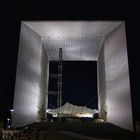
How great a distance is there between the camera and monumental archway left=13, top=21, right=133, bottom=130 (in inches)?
773

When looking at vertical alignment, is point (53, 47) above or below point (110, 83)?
above

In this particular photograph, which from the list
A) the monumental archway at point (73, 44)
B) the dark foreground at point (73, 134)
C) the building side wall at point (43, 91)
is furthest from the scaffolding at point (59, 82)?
the dark foreground at point (73, 134)

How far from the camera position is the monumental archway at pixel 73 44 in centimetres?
1962

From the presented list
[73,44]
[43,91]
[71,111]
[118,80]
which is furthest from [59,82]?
[118,80]

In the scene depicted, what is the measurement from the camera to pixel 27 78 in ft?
72.9

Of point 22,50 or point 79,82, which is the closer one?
point 22,50

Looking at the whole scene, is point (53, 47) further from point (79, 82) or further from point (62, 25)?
point (79, 82)

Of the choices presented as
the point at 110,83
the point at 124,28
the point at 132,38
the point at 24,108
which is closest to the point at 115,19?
the point at 124,28

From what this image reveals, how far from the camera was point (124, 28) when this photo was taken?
20.2m

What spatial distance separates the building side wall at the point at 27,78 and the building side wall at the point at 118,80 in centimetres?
829

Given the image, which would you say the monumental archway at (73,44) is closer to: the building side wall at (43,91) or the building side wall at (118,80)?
the building side wall at (118,80)

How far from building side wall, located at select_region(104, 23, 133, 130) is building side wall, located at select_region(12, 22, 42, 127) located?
829cm

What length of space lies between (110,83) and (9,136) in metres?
15.5

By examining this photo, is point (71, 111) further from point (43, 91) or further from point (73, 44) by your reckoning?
point (73, 44)
